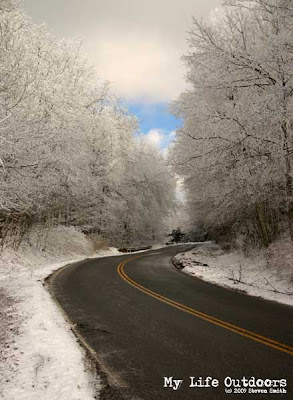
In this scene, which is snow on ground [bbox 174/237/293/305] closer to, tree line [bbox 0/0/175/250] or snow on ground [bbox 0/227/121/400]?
snow on ground [bbox 0/227/121/400]

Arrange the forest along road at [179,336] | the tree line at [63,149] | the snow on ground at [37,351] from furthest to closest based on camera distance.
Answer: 1. the tree line at [63,149]
2. the forest along road at [179,336]
3. the snow on ground at [37,351]

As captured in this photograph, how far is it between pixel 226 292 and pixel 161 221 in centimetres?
4034

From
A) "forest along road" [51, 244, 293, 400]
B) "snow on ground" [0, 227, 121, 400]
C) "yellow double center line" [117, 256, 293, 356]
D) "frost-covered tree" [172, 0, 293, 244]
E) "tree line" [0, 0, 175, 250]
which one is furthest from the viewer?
"tree line" [0, 0, 175, 250]

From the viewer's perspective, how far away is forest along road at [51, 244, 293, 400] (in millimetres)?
5090

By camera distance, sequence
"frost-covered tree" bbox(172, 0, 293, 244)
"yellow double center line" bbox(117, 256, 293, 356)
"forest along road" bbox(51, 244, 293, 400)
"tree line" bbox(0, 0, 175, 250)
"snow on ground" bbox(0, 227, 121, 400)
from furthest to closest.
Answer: "tree line" bbox(0, 0, 175, 250) → "frost-covered tree" bbox(172, 0, 293, 244) → "yellow double center line" bbox(117, 256, 293, 356) → "forest along road" bbox(51, 244, 293, 400) → "snow on ground" bbox(0, 227, 121, 400)

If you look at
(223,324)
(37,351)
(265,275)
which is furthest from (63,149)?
(37,351)

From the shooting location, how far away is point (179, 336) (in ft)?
23.4

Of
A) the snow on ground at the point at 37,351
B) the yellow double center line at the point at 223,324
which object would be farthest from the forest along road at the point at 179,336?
the snow on ground at the point at 37,351

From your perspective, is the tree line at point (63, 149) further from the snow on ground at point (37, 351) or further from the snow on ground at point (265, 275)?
the snow on ground at point (265, 275)

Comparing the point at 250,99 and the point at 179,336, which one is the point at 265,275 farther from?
the point at 179,336

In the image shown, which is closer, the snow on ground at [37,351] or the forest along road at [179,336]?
the snow on ground at [37,351]

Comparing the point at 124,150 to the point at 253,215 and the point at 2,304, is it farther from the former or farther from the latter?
the point at 2,304

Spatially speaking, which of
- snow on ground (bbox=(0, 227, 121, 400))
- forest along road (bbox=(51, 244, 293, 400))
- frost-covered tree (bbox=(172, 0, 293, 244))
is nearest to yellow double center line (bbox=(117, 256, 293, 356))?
forest along road (bbox=(51, 244, 293, 400))

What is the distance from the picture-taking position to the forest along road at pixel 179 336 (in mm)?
5090
